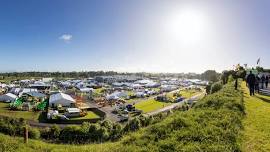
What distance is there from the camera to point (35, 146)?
43.0 ft

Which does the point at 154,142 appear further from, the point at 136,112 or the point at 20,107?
the point at 20,107

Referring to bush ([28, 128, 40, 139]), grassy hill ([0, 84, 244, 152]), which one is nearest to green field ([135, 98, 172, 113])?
bush ([28, 128, 40, 139])

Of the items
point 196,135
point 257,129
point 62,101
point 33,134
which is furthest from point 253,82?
point 62,101

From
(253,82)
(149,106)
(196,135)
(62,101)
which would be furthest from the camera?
(149,106)

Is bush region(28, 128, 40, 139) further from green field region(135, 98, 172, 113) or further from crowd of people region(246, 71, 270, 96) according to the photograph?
green field region(135, 98, 172, 113)

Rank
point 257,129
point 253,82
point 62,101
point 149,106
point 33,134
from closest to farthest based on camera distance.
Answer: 1. point 257,129
2. point 253,82
3. point 33,134
4. point 62,101
5. point 149,106

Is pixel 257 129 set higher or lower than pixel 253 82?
lower

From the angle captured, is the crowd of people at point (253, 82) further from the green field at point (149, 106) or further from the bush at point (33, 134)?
the green field at point (149, 106)

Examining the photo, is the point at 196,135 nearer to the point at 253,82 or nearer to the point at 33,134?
the point at 253,82

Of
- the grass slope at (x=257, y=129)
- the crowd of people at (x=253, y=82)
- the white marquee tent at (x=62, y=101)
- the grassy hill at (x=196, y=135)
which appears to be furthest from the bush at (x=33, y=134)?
the white marquee tent at (x=62, y=101)

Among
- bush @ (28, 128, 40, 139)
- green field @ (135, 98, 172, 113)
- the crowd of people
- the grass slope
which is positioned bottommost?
green field @ (135, 98, 172, 113)

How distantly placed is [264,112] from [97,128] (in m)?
18.1

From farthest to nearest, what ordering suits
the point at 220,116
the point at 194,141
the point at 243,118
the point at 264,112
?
the point at 264,112
the point at 243,118
the point at 220,116
the point at 194,141

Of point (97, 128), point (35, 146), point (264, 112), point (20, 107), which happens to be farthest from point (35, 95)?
point (264, 112)
